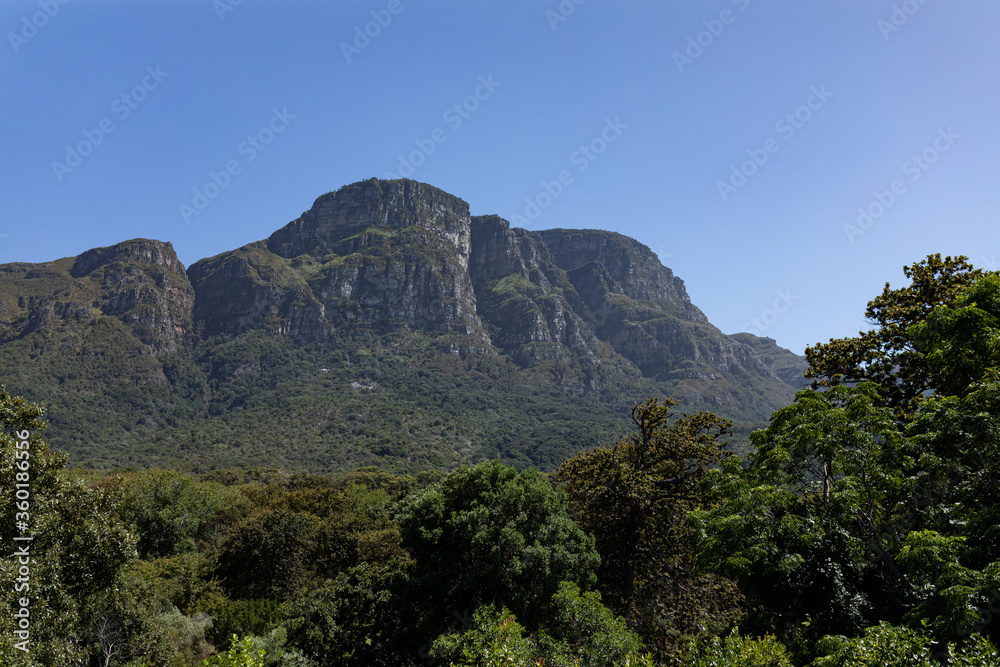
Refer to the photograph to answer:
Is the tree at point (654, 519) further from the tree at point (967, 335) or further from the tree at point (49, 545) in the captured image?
the tree at point (49, 545)

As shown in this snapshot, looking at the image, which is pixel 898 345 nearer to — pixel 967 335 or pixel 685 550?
pixel 967 335

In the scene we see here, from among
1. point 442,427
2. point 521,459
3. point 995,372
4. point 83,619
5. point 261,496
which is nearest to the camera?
point 995,372

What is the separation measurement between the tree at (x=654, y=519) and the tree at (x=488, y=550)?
1721mm

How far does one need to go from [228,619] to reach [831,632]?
25481mm

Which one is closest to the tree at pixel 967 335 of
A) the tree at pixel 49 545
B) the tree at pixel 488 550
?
the tree at pixel 488 550

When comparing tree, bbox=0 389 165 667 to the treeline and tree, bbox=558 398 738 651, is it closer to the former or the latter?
the treeline

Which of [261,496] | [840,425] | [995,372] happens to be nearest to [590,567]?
[840,425]

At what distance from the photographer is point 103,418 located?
18838 cm

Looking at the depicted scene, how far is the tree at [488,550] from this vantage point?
1636 centimetres

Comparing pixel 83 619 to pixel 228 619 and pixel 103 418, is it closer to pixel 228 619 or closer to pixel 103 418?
pixel 228 619

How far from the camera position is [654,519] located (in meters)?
18.1

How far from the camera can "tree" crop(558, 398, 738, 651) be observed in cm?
1641

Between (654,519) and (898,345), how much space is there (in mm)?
10119

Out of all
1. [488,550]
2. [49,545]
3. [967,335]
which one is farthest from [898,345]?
[49,545]
